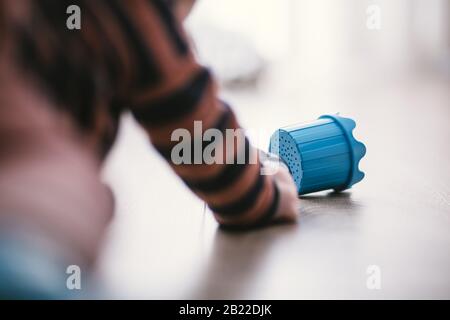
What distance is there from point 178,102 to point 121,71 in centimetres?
8

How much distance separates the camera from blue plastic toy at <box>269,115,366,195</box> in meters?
1.04

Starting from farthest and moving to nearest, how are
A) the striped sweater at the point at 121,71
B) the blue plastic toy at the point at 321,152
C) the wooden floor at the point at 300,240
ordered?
the blue plastic toy at the point at 321,152 < the wooden floor at the point at 300,240 < the striped sweater at the point at 121,71

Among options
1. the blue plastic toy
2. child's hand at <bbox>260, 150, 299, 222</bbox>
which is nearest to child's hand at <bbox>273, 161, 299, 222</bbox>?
child's hand at <bbox>260, 150, 299, 222</bbox>

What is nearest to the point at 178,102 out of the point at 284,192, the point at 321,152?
the point at 284,192

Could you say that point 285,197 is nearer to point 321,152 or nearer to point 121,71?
point 321,152

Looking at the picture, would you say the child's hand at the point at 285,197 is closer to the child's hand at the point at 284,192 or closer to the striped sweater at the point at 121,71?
the child's hand at the point at 284,192

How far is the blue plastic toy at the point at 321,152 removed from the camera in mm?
1044

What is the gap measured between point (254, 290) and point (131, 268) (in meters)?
0.18

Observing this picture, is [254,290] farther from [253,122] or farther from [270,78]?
[270,78]

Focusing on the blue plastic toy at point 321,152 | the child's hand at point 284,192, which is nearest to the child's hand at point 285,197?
the child's hand at point 284,192

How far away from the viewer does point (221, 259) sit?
0.83 meters

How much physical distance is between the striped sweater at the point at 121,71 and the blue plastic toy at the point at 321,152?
0.96ft
